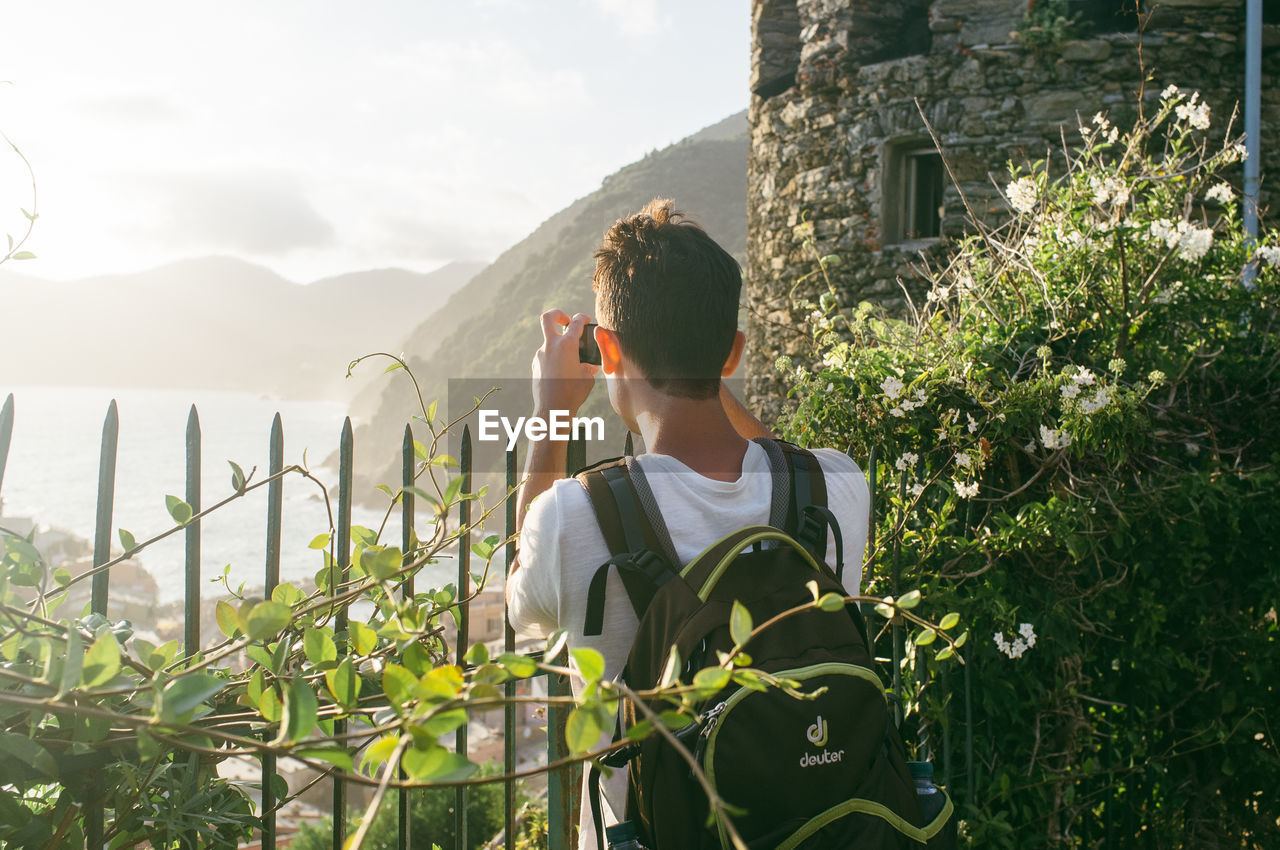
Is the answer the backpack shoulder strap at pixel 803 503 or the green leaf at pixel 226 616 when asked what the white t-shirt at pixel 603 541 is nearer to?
the backpack shoulder strap at pixel 803 503

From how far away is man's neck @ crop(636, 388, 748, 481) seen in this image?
1546mm

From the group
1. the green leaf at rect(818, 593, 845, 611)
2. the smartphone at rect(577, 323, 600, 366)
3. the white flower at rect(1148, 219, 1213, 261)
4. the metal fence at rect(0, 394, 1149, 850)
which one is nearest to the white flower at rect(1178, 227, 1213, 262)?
the white flower at rect(1148, 219, 1213, 261)

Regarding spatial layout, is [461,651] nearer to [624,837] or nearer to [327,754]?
[624,837]

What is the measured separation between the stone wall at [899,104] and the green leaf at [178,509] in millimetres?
5457

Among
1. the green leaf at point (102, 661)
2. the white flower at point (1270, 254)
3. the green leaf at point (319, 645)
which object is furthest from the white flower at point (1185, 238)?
the green leaf at point (102, 661)

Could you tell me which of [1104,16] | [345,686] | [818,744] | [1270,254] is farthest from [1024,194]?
[1104,16]

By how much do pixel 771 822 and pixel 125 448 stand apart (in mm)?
1424

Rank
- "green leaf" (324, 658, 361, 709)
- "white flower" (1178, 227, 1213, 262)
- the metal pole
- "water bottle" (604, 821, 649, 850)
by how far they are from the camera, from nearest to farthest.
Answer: "green leaf" (324, 658, 361, 709), "water bottle" (604, 821, 649, 850), "white flower" (1178, 227, 1213, 262), the metal pole

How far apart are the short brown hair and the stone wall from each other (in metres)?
5.10

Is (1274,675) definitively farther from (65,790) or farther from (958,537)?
(65,790)

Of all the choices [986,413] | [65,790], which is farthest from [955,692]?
[65,790]

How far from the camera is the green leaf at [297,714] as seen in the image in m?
0.81

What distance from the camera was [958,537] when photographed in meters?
2.47

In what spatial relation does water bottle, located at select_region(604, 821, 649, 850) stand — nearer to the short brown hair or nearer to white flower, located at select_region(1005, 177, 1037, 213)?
the short brown hair
